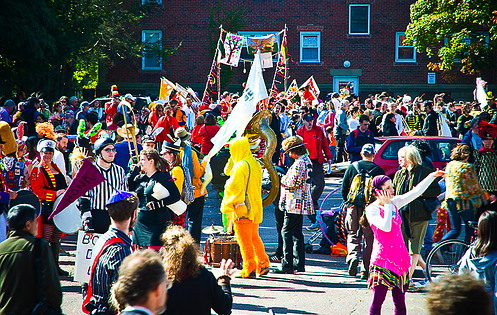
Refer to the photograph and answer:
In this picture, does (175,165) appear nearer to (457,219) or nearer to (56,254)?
(56,254)

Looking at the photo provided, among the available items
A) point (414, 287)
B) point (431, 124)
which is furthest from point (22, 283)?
point (431, 124)

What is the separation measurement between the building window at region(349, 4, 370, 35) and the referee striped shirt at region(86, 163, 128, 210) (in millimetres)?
30585

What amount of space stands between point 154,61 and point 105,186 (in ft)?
99.7

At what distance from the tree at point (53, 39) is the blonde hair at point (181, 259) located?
1850 centimetres

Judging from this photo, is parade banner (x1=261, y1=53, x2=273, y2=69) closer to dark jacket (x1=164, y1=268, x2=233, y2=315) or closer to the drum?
the drum

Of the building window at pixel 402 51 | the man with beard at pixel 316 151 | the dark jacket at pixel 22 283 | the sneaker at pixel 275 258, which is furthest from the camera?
the building window at pixel 402 51

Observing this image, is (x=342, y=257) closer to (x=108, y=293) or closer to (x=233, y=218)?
(x=233, y=218)

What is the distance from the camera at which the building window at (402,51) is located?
3684 cm

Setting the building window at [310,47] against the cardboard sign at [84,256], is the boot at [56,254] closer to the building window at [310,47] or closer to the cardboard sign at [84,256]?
the cardboard sign at [84,256]

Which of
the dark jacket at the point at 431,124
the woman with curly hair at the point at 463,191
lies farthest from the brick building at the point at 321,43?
the woman with curly hair at the point at 463,191

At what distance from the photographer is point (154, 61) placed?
37.3 m

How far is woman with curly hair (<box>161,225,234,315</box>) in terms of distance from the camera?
14.5 ft

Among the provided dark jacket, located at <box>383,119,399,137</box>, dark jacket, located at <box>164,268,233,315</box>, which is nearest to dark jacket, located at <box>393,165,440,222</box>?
dark jacket, located at <box>164,268,233,315</box>

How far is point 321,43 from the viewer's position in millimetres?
36875
